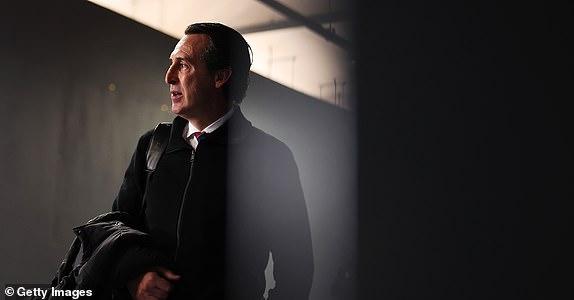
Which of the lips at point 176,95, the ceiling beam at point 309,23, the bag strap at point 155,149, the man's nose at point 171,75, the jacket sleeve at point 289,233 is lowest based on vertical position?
the jacket sleeve at point 289,233

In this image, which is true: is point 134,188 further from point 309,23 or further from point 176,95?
point 309,23

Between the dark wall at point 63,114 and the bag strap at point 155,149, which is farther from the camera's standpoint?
the dark wall at point 63,114

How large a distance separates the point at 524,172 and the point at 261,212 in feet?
2.72

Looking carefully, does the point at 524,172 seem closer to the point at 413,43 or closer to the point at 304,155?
the point at 413,43

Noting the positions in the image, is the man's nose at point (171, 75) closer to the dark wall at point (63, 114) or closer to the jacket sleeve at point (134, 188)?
the jacket sleeve at point (134, 188)

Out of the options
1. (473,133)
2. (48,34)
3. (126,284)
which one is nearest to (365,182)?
(473,133)

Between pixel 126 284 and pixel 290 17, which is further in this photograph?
pixel 290 17

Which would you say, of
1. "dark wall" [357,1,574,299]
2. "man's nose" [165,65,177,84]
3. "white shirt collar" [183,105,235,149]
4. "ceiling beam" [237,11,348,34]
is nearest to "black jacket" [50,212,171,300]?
"white shirt collar" [183,105,235,149]

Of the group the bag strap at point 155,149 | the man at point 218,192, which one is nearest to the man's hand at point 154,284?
the man at point 218,192

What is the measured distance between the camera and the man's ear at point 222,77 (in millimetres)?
1827

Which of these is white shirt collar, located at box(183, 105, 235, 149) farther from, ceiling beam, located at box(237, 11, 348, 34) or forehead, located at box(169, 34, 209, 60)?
ceiling beam, located at box(237, 11, 348, 34)

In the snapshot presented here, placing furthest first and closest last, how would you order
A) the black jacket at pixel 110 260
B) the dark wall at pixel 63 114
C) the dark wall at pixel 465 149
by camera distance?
the dark wall at pixel 63 114, the black jacket at pixel 110 260, the dark wall at pixel 465 149

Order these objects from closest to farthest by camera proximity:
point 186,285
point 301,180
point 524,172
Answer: point 524,172
point 186,285
point 301,180

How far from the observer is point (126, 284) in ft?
5.66
